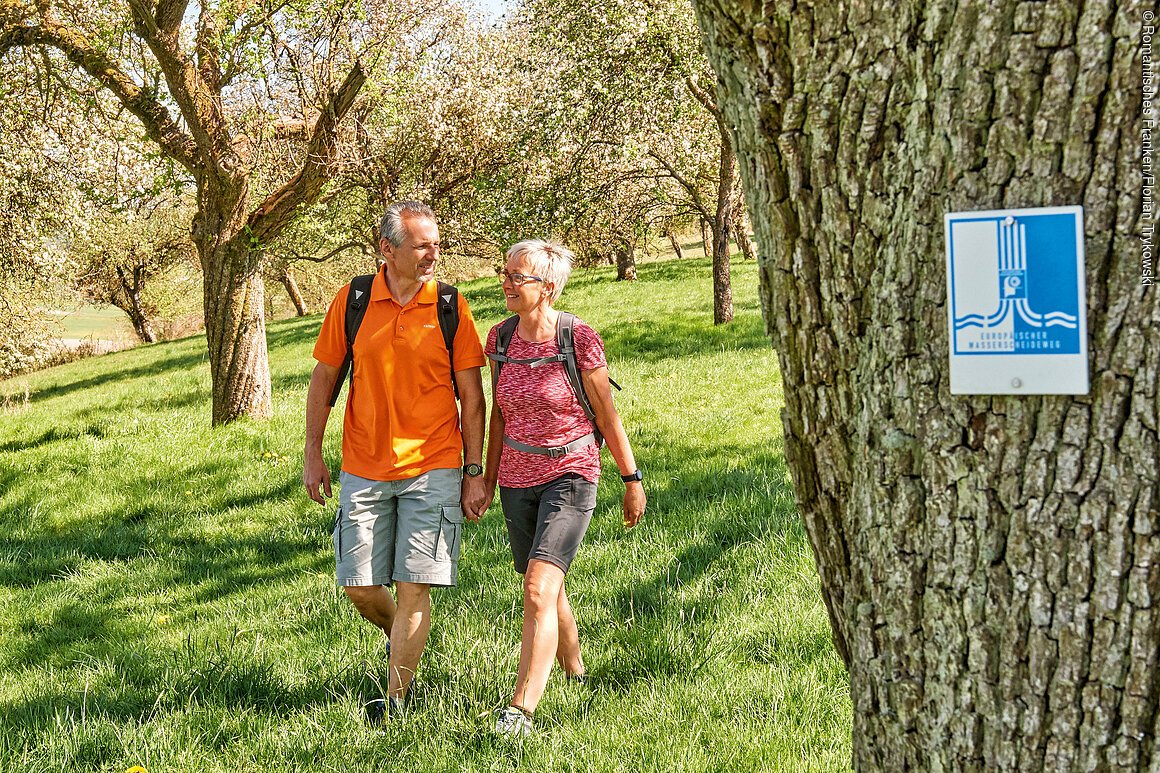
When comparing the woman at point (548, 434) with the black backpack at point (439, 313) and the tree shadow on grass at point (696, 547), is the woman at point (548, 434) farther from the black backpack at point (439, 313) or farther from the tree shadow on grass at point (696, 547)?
the tree shadow on grass at point (696, 547)

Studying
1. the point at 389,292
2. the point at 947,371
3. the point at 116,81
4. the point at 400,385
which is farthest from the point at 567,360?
the point at 116,81

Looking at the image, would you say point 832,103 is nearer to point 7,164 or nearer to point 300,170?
point 300,170

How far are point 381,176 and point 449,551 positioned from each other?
59.3ft

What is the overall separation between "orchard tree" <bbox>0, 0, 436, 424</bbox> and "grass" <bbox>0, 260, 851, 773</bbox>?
175 cm

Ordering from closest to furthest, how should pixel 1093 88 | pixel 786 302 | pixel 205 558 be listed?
1. pixel 1093 88
2. pixel 786 302
3. pixel 205 558

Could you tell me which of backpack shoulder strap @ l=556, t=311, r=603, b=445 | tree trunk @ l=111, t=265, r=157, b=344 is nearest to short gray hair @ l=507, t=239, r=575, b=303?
backpack shoulder strap @ l=556, t=311, r=603, b=445

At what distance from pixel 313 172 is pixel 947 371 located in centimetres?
996

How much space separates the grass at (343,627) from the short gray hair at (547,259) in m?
1.71

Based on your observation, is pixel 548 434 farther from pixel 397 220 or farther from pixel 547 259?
pixel 397 220

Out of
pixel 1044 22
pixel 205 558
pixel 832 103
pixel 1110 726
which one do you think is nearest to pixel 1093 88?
pixel 1044 22

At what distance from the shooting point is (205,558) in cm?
707

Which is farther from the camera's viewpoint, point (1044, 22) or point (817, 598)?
point (817, 598)

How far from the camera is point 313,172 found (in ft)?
Result: 35.5

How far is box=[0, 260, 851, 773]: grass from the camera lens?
3.80 metres
